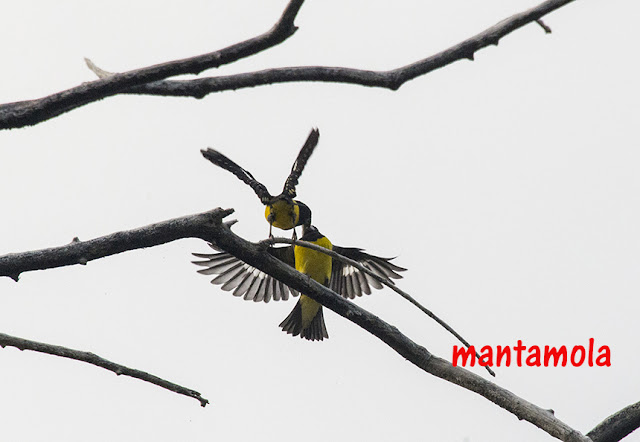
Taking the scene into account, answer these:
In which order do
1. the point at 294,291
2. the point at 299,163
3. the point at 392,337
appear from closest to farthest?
1. the point at 392,337
2. the point at 299,163
3. the point at 294,291

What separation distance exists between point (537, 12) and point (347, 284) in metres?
6.09

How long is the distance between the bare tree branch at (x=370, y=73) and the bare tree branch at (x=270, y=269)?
452mm

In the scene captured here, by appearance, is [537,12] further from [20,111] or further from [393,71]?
[20,111]

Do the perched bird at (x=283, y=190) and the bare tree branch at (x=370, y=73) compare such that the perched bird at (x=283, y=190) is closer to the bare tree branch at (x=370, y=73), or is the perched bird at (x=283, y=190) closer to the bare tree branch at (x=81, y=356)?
the bare tree branch at (x=370, y=73)

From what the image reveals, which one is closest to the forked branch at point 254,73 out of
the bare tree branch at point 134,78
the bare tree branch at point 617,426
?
the bare tree branch at point 134,78

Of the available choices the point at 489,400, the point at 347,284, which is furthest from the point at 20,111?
the point at 347,284

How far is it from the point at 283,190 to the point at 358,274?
3245 millimetres

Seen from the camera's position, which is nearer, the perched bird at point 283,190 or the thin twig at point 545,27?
the thin twig at point 545,27

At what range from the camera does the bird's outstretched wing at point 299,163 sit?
4.67 m

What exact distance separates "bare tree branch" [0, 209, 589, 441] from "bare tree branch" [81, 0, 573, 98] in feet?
1.48

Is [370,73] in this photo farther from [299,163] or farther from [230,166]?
[299,163]

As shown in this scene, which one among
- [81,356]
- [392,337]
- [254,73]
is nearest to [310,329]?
[392,337]

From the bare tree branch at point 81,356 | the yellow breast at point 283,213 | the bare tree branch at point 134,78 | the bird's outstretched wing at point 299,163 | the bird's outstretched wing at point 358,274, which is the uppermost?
the bird's outstretched wing at point 358,274

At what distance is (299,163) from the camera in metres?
4.94
